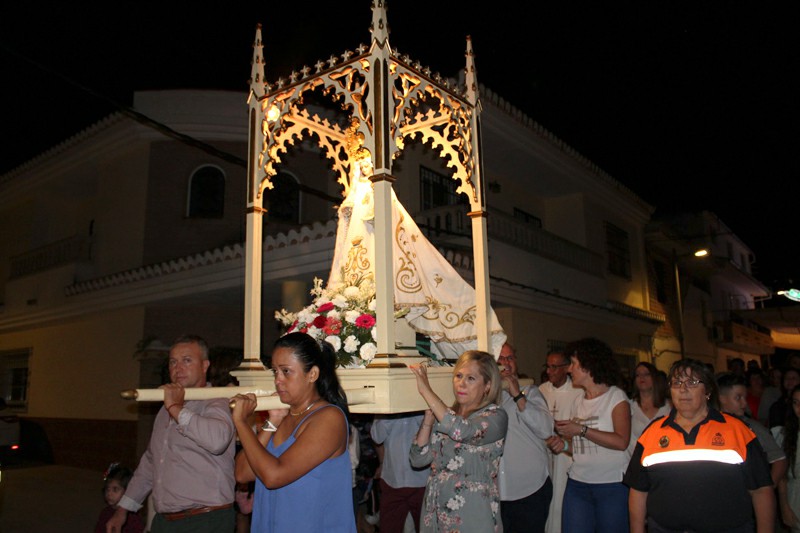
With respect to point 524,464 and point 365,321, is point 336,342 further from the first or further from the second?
point 524,464

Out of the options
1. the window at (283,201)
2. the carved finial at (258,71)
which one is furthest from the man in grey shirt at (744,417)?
the window at (283,201)

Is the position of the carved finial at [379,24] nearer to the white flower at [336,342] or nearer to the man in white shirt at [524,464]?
the white flower at [336,342]

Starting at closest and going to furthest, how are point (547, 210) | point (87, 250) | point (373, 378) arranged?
point (373, 378)
point (87, 250)
point (547, 210)

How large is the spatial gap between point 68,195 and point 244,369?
13.6 meters

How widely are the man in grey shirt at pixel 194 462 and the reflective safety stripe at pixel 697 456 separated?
7.51ft

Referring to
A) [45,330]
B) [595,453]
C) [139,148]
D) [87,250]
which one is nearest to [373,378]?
[595,453]

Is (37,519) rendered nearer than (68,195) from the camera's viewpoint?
Yes

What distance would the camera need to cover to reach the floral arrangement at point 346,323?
13.1 feet

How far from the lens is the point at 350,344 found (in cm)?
395

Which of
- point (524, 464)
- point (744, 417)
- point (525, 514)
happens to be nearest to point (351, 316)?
point (524, 464)

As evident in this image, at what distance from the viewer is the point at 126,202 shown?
13.5 meters

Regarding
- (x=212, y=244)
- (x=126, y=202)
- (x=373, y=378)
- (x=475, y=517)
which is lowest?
(x=475, y=517)

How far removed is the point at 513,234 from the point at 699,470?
919 centimetres

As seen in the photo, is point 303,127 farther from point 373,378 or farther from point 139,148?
point 139,148
